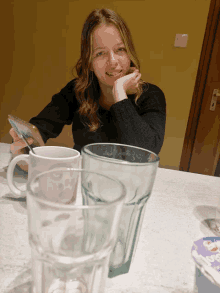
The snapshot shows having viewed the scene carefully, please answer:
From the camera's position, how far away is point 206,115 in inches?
70.1

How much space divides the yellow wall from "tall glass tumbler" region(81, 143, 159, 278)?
164 centimetres

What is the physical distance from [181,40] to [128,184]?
1.76m

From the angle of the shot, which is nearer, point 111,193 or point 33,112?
point 111,193

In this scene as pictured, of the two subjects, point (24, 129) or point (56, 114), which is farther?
Answer: point (56, 114)

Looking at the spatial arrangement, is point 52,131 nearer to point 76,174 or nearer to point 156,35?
point 76,174

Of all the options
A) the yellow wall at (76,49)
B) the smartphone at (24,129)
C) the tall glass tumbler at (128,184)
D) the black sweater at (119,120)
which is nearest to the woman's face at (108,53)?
the black sweater at (119,120)

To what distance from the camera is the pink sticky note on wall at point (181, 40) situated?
1.64 meters

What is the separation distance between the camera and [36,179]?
0.60 ft

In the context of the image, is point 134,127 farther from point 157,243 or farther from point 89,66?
point 157,243

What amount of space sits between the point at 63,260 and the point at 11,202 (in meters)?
0.24

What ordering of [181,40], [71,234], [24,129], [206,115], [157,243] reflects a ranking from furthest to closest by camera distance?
[206,115]
[181,40]
[24,129]
[157,243]
[71,234]

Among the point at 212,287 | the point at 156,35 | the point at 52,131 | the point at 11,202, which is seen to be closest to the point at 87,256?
the point at 212,287

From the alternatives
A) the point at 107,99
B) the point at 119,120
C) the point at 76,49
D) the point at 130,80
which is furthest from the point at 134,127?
the point at 76,49

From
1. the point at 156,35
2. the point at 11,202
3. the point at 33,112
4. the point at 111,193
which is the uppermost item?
the point at 156,35
